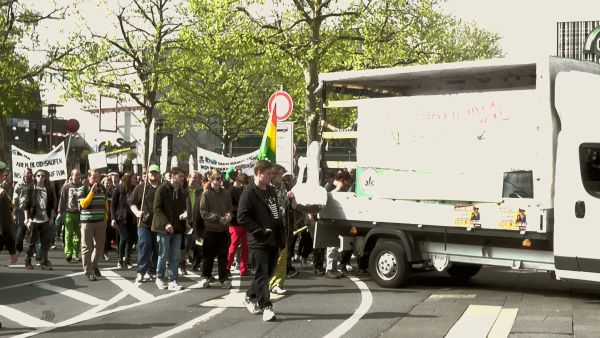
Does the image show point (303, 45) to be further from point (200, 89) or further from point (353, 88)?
point (200, 89)

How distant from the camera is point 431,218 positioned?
1291 centimetres

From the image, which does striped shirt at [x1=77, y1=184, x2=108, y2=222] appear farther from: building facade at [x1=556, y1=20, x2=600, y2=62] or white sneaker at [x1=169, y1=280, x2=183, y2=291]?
building facade at [x1=556, y1=20, x2=600, y2=62]

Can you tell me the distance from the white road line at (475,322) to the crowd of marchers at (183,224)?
2134mm

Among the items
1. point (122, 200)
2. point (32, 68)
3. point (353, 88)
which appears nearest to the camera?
point (353, 88)

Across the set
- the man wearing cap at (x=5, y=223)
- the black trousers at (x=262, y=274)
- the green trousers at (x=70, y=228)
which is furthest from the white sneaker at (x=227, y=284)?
the green trousers at (x=70, y=228)

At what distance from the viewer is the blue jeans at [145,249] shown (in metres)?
14.3

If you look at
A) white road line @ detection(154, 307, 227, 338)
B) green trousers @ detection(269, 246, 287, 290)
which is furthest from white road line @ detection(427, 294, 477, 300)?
white road line @ detection(154, 307, 227, 338)

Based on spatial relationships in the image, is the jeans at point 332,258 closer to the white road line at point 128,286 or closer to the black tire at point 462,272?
the black tire at point 462,272

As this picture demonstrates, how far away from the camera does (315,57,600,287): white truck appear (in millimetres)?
11422

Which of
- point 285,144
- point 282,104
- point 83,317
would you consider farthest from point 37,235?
point 83,317

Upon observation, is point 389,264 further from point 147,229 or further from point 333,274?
point 147,229

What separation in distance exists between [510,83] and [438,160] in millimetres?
1737

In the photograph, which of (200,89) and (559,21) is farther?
(559,21)

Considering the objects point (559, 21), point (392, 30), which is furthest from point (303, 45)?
point (559, 21)
